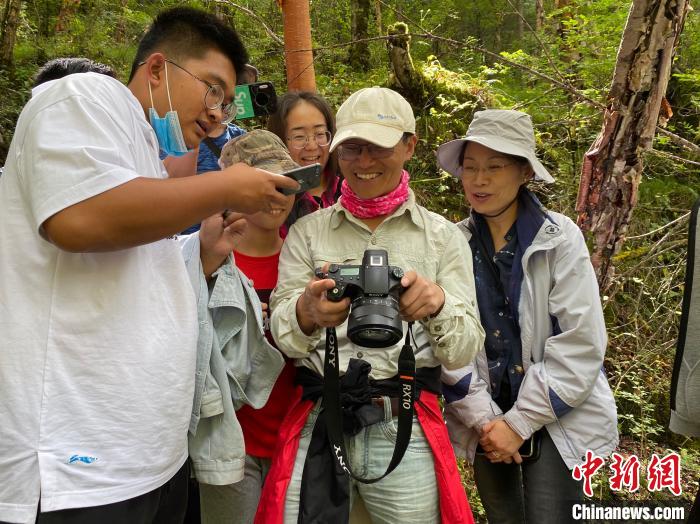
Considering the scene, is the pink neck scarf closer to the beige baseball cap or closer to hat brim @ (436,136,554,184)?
the beige baseball cap

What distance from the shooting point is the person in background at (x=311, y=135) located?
2941mm

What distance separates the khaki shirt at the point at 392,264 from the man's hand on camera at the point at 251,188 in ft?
1.93

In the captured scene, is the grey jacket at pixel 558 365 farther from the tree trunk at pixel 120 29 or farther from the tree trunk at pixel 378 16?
the tree trunk at pixel 378 16

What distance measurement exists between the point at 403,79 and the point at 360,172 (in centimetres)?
452

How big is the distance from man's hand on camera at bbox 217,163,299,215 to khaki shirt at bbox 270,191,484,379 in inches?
23.2

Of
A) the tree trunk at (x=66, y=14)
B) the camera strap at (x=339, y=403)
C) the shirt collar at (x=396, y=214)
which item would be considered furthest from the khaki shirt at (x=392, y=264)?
the tree trunk at (x=66, y=14)

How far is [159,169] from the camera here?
1.73 metres

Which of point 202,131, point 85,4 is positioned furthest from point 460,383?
point 85,4

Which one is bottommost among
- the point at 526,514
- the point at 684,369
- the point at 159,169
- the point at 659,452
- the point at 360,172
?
the point at 659,452

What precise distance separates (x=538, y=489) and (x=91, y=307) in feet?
6.82

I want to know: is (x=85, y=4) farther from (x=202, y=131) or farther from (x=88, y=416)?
(x=88, y=416)

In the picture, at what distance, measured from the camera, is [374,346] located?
175cm

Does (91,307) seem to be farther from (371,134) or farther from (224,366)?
(371,134)

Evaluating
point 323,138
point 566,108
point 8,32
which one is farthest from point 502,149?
point 8,32
